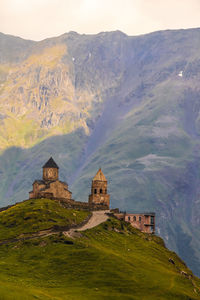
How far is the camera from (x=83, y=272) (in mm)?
137125

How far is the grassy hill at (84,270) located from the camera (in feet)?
405

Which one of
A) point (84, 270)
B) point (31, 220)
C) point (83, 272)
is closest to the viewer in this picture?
point (83, 272)

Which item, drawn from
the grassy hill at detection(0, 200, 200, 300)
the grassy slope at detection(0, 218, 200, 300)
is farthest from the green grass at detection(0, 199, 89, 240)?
the grassy slope at detection(0, 218, 200, 300)

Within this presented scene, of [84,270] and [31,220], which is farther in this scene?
[31,220]

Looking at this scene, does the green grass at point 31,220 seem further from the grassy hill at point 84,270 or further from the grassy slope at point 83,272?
the grassy slope at point 83,272

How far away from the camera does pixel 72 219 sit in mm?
196125

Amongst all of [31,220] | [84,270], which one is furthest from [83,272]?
[31,220]

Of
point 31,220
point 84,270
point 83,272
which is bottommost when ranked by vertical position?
point 83,272

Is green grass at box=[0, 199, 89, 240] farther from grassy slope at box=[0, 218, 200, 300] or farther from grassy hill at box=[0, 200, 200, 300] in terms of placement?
grassy slope at box=[0, 218, 200, 300]

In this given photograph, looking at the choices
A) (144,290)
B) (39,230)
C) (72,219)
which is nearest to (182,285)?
(144,290)

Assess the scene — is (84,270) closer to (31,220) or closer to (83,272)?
(83,272)

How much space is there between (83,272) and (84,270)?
1160mm

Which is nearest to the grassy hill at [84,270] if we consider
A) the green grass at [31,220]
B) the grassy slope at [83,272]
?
the grassy slope at [83,272]

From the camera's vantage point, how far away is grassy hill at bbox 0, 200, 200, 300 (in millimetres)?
123394
